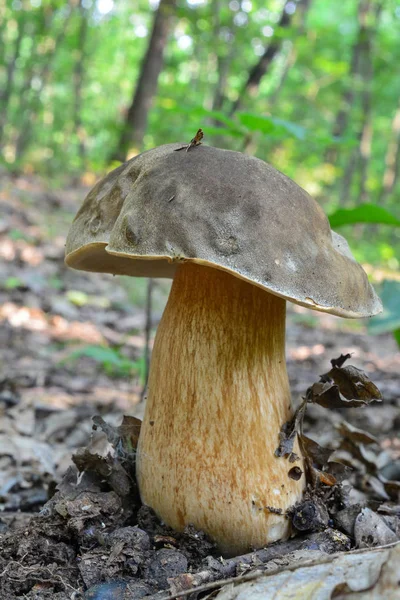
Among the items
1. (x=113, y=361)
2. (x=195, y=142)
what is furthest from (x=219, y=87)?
(x=195, y=142)

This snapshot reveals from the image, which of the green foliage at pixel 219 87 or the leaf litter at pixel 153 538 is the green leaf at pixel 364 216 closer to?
the green foliage at pixel 219 87

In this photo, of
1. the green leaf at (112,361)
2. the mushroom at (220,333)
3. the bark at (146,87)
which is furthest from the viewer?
the bark at (146,87)

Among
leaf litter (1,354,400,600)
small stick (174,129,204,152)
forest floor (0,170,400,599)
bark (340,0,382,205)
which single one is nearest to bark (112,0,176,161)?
forest floor (0,170,400,599)

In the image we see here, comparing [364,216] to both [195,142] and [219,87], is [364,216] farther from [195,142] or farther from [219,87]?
[219,87]

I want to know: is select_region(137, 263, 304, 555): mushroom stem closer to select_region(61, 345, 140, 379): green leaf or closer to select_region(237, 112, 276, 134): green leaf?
select_region(237, 112, 276, 134): green leaf

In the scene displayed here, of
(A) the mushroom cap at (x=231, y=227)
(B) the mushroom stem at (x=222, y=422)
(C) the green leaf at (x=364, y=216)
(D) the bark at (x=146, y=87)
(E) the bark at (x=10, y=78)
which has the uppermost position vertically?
(E) the bark at (x=10, y=78)

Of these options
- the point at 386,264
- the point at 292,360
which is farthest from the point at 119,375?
the point at 386,264

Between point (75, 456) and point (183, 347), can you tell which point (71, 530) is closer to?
point (75, 456)

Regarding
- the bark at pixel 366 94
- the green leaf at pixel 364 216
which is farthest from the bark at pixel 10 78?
the green leaf at pixel 364 216
